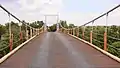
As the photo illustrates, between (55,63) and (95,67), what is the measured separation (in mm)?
1203

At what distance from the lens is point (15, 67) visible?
758 cm

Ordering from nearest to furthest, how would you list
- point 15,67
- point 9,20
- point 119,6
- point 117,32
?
point 15,67
point 119,6
point 9,20
point 117,32

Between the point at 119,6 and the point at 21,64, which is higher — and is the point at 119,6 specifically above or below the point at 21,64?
above

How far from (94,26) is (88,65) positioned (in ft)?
22.0

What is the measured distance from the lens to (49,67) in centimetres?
758

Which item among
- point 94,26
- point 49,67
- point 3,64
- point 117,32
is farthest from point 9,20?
point 117,32

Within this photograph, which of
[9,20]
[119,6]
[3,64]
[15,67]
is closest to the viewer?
[15,67]

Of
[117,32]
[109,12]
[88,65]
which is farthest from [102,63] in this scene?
[117,32]

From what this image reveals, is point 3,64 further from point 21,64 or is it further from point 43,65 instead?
point 43,65

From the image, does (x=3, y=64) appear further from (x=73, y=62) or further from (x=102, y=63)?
(x=102, y=63)

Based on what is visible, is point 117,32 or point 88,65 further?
point 117,32

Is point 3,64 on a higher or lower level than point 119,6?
lower

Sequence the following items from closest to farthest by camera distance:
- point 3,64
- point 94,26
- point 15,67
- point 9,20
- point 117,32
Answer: point 15,67 < point 3,64 < point 9,20 < point 94,26 < point 117,32

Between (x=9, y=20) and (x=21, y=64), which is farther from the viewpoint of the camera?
(x=9, y=20)
